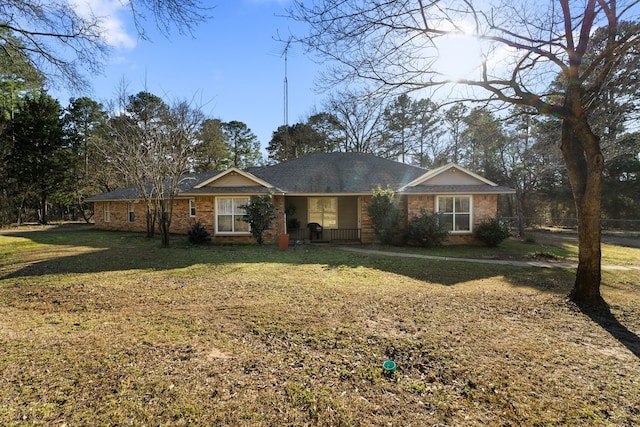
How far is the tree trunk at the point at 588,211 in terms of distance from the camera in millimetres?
5652

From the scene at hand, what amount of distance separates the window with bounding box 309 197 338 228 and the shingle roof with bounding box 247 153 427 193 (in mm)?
1011

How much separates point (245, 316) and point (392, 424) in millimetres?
3009

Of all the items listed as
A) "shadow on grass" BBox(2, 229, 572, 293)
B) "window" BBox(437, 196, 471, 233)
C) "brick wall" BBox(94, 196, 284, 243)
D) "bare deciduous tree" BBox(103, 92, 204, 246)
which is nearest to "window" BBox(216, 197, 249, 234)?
"brick wall" BBox(94, 196, 284, 243)

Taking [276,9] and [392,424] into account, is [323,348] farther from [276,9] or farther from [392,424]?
[276,9]

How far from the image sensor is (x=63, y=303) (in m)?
5.53

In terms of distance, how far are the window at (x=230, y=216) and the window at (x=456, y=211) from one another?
9295mm

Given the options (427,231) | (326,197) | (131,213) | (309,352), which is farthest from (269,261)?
(131,213)

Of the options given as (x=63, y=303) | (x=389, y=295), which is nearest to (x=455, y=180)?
(x=389, y=295)

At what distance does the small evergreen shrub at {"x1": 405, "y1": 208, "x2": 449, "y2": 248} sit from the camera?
13281mm

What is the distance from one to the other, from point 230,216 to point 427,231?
911cm

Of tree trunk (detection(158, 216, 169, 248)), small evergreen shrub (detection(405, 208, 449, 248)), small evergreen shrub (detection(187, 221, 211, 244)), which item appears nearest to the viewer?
tree trunk (detection(158, 216, 169, 248))

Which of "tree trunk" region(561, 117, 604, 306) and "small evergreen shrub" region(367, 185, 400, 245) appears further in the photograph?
"small evergreen shrub" region(367, 185, 400, 245)

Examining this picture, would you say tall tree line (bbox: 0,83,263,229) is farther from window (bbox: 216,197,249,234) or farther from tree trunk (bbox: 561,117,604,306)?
tree trunk (bbox: 561,117,604,306)

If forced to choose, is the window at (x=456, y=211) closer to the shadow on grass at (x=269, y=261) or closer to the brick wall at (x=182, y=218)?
the shadow on grass at (x=269, y=261)
